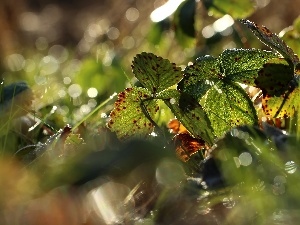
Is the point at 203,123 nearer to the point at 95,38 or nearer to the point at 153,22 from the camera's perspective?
the point at 153,22

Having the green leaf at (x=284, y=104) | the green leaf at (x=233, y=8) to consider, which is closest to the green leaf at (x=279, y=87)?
the green leaf at (x=284, y=104)

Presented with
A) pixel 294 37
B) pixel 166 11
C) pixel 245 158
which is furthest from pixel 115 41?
pixel 245 158

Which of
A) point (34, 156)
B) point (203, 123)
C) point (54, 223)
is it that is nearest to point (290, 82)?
point (203, 123)

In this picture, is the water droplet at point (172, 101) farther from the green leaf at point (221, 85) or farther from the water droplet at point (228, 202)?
the water droplet at point (228, 202)

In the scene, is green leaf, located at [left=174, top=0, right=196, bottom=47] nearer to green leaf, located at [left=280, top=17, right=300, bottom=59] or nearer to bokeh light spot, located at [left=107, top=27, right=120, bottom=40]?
green leaf, located at [left=280, top=17, right=300, bottom=59]

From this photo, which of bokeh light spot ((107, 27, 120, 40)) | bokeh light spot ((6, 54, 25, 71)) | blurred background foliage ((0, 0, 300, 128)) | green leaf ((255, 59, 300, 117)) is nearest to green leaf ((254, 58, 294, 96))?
green leaf ((255, 59, 300, 117))

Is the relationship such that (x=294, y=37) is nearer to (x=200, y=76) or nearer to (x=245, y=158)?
(x=200, y=76)
